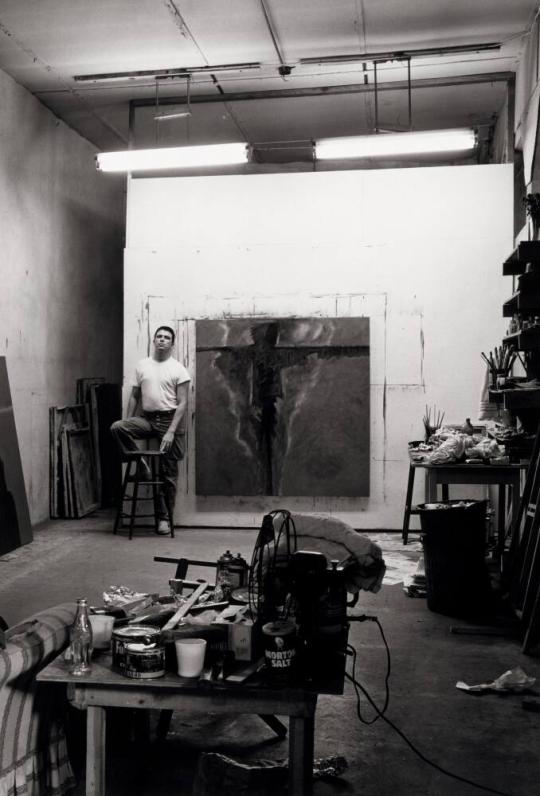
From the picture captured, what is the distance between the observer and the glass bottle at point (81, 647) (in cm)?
234

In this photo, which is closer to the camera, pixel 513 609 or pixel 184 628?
pixel 184 628

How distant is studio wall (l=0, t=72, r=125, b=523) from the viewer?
6719 millimetres

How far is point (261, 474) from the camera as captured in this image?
704 cm

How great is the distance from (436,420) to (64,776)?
16.1 feet

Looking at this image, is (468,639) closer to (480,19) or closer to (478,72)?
(480,19)

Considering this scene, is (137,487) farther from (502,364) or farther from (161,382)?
(502,364)

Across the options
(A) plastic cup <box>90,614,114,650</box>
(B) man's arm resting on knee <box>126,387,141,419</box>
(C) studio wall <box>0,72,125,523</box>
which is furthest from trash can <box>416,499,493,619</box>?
(C) studio wall <box>0,72,125,523</box>

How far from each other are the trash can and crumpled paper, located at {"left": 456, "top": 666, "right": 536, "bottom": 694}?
1029 mm

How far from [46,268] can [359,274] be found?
287cm

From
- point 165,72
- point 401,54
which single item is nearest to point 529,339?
point 401,54

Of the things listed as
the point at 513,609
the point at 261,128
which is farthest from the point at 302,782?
the point at 261,128

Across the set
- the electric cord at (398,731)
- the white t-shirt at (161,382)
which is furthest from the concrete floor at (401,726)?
the white t-shirt at (161,382)

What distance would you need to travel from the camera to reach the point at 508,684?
11.4 feet

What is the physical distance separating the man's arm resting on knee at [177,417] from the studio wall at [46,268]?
1.24 meters
